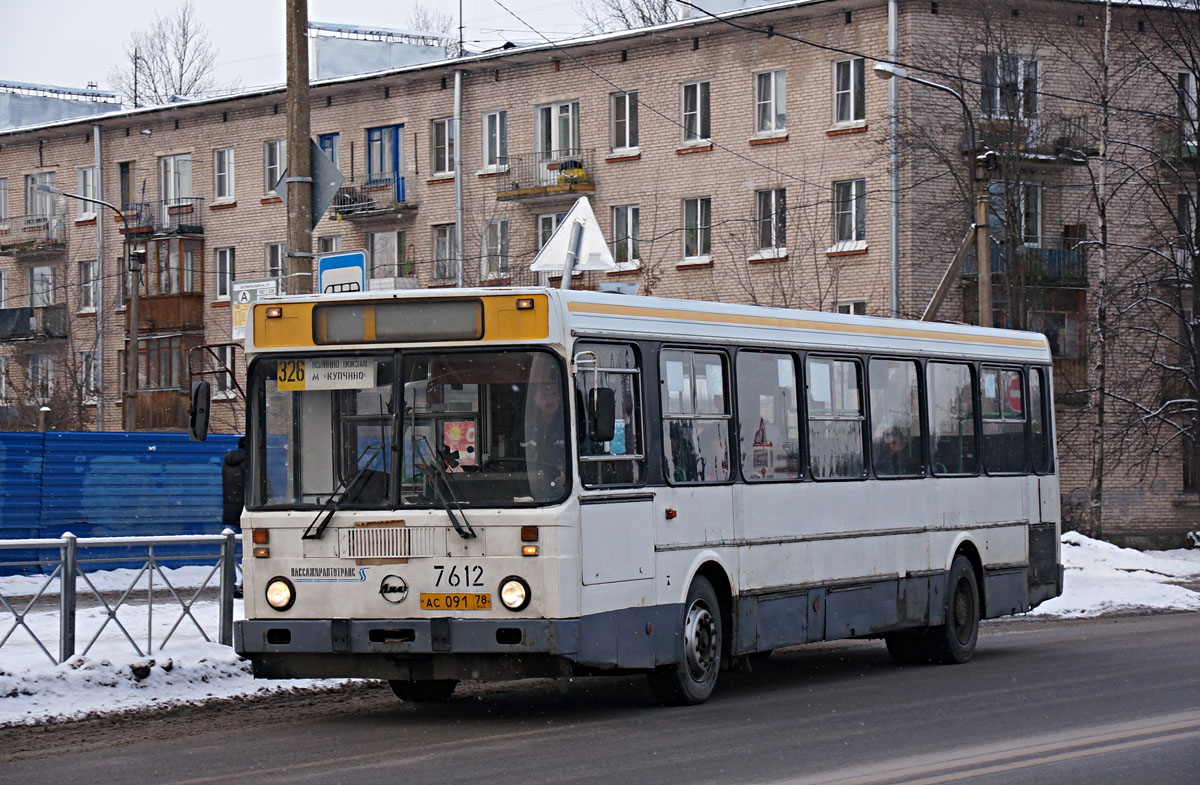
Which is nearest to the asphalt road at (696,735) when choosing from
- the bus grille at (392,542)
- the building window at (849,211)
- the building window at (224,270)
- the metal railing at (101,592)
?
the bus grille at (392,542)

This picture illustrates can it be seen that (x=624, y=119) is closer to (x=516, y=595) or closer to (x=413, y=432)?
(x=413, y=432)

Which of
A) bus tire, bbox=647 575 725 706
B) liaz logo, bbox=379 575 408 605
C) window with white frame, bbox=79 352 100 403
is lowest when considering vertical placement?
bus tire, bbox=647 575 725 706

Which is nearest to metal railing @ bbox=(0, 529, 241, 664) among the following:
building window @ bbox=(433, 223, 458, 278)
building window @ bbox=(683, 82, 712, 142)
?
building window @ bbox=(683, 82, 712, 142)

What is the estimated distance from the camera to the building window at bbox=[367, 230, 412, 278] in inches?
1869

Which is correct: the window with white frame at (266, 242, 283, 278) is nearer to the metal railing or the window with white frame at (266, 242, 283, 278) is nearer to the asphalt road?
the metal railing

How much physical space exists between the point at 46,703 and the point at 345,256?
467 centimetres

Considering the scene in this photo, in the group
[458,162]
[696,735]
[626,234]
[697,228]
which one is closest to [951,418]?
[696,735]

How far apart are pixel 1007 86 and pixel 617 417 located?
29357mm

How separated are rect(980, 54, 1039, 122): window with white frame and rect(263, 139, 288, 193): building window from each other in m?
20.1

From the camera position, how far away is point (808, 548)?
1338cm

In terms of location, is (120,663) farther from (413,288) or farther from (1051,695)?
(1051,695)

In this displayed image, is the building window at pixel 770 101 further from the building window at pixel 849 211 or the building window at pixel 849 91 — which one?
the building window at pixel 849 211

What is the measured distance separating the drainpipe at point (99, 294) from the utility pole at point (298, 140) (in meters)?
40.5

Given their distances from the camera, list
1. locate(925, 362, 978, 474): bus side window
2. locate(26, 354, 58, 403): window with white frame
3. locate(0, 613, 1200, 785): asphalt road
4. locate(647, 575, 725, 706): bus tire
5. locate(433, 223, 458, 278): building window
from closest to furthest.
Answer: locate(0, 613, 1200, 785): asphalt road < locate(647, 575, 725, 706): bus tire < locate(925, 362, 978, 474): bus side window < locate(433, 223, 458, 278): building window < locate(26, 354, 58, 403): window with white frame
